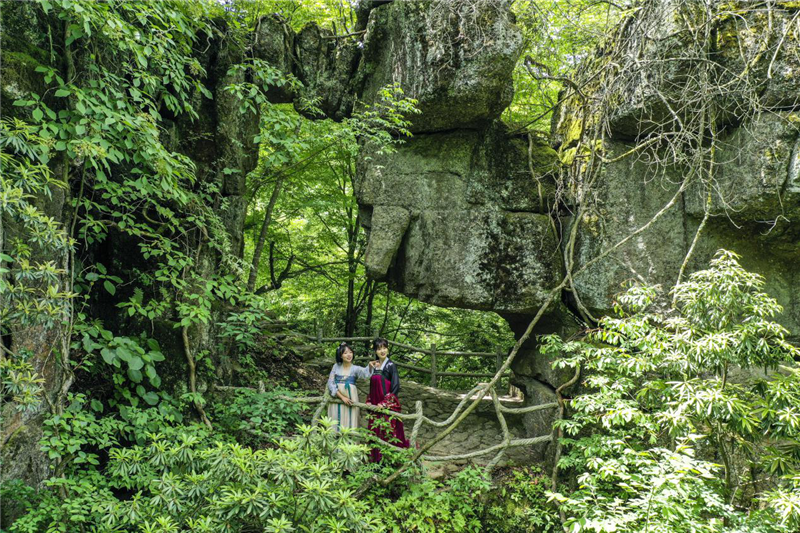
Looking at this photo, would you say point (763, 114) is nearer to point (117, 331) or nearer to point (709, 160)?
point (709, 160)

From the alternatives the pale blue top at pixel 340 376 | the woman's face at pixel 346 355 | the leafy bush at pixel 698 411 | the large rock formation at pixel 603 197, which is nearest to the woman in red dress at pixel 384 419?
the pale blue top at pixel 340 376

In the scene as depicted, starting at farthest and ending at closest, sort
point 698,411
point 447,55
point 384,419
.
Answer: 1. point 447,55
2. point 384,419
3. point 698,411

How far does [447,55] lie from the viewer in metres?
5.71

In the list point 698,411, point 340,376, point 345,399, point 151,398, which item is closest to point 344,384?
point 340,376

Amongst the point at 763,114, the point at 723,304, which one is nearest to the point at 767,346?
the point at 723,304

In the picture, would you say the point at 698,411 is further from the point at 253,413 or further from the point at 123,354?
the point at 123,354

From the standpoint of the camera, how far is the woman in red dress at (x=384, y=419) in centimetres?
511

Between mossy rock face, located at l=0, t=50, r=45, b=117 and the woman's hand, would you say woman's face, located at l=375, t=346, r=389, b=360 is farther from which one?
mossy rock face, located at l=0, t=50, r=45, b=117

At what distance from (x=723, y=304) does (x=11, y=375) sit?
16.6ft

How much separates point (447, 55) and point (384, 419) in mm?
4237

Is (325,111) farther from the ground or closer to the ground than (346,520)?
farther from the ground

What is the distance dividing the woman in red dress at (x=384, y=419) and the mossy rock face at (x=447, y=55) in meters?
3.31

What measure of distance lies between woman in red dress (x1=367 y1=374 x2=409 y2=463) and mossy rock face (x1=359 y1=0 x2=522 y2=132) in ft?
10.9

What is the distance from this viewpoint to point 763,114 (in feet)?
16.3
